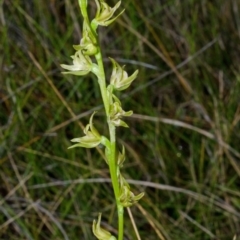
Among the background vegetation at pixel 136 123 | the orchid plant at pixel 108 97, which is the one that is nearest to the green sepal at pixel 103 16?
the orchid plant at pixel 108 97

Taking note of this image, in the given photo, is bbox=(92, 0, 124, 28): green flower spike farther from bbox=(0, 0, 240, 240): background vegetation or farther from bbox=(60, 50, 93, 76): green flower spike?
bbox=(0, 0, 240, 240): background vegetation

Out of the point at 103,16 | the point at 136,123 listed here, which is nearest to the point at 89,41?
the point at 103,16

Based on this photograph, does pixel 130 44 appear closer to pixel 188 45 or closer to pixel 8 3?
pixel 188 45

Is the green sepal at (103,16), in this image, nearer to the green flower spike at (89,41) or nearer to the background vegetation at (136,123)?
the green flower spike at (89,41)

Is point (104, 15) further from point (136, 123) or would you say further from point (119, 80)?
point (136, 123)

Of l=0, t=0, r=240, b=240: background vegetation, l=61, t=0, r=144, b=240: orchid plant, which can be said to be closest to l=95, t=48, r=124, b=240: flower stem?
l=61, t=0, r=144, b=240: orchid plant

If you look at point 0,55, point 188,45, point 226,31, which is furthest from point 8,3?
point 226,31

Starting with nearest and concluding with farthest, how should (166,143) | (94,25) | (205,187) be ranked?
(94,25) < (205,187) < (166,143)

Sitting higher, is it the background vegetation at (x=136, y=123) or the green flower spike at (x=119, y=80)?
the green flower spike at (x=119, y=80)

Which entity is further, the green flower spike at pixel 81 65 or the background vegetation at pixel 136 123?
the background vegetation at pixel 136 123
